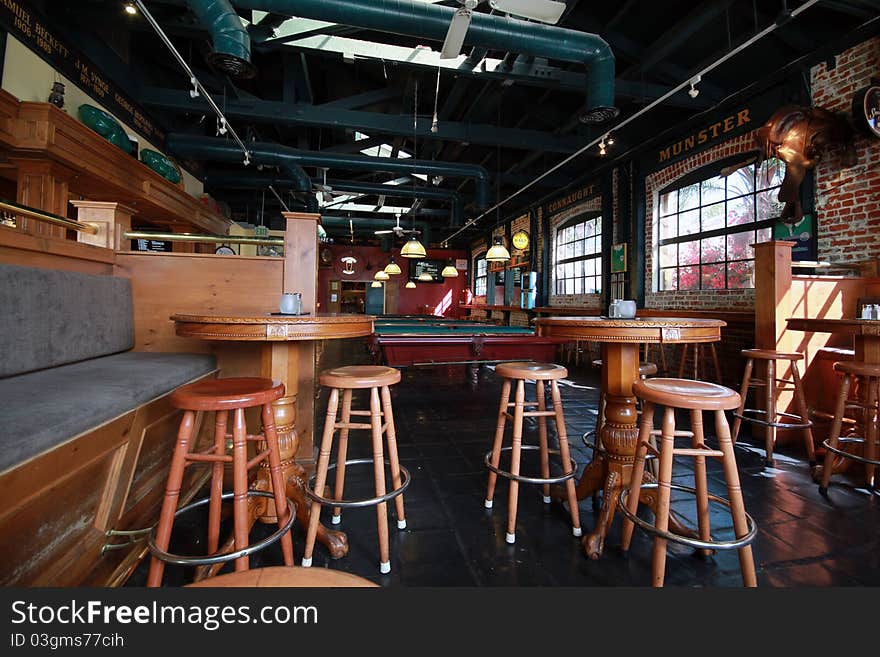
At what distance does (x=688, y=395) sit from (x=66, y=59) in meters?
6.43

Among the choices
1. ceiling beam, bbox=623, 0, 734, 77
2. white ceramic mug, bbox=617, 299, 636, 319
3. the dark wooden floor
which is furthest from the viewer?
ceiling beam, bbox=623, 0, 734, 77

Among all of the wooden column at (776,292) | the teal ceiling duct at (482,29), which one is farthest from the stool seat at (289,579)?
the teal ceiling duct at (482,29)

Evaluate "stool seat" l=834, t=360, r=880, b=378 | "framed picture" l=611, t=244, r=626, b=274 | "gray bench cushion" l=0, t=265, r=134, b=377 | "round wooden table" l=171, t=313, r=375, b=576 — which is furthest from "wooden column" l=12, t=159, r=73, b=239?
"framed picture" l=611, t=244, r=626, b=274

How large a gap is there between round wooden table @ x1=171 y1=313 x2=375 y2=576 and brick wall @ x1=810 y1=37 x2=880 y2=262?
4.49m

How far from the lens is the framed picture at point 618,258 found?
6504 mm

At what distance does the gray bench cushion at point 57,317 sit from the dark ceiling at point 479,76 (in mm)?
3381

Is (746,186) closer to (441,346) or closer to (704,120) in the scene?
(704,120)

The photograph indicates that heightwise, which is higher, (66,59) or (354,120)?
(354,120)

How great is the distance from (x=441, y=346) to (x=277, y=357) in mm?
2907

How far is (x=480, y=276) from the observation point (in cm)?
1498

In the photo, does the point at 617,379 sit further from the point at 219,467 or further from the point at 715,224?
the point at 715,224

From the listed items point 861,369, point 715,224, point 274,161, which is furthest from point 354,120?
point 861,369

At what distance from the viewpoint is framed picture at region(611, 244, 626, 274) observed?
21.3 feet

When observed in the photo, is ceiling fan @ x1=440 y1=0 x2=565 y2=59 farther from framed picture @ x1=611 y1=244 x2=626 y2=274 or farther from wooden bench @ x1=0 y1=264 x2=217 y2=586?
framed picture @ x1=611 y1=244 x2=626 y2=274
